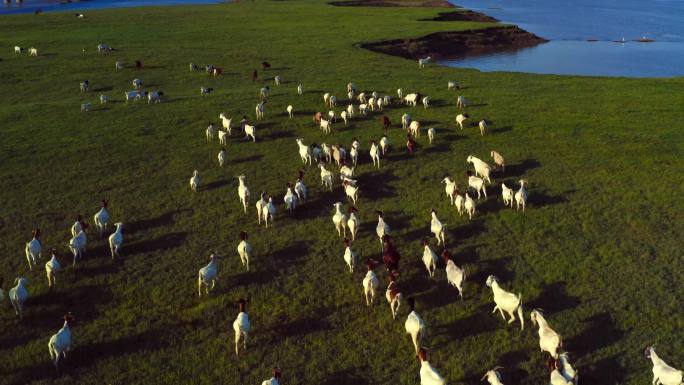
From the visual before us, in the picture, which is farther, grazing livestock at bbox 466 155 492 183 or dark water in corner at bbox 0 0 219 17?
dark water in corner at bbox 0 0 219 17

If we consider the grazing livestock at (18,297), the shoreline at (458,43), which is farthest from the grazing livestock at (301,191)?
the shoreline at (458,43)

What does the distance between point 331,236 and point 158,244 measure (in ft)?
23.0

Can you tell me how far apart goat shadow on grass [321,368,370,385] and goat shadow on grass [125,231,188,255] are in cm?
962

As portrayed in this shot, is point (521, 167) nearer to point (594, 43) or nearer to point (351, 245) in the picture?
point (351, 245)

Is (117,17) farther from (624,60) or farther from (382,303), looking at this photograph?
(382,303)

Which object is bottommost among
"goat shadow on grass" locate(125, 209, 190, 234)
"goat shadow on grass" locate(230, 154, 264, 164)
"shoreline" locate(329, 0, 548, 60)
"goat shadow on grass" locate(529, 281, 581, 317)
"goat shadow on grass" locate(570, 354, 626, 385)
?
"goat shadow on grass" locate(570, 354, 626, 385)

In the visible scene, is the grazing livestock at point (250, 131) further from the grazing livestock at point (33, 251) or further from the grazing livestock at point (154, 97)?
the grazing livestock at point (33, 251)

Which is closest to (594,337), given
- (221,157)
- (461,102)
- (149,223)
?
(149,223)

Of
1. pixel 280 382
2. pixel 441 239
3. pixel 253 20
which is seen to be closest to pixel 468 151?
pixel 441 239

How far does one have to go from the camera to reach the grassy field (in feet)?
49.9

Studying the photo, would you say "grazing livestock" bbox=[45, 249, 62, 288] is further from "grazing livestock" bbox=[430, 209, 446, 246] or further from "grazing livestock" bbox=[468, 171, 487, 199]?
"grazing livestock" bbox=[468, 171, 487, 199]

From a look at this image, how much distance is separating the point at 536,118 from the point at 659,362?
24.1 meters

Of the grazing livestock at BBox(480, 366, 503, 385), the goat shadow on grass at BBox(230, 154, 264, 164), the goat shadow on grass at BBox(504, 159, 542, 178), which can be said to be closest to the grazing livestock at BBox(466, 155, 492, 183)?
the goat shadow on grass at BBox(504, 159, 542, 178)

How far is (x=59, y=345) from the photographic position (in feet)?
48.6
